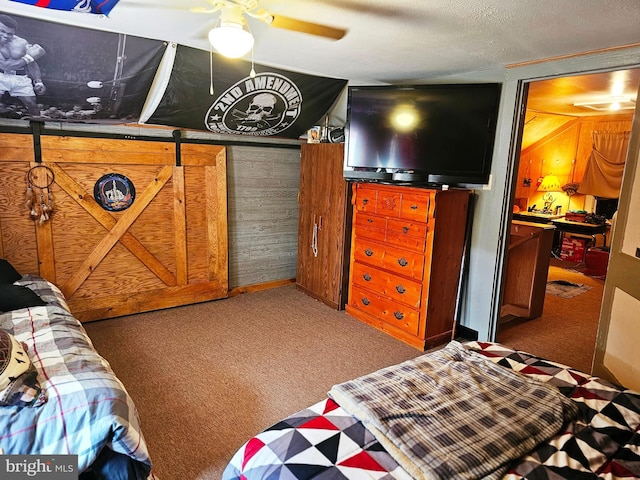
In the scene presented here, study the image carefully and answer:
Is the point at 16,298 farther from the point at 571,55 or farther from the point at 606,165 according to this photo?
the point at 606,165

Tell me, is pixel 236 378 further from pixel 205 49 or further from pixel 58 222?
pixel 205 49

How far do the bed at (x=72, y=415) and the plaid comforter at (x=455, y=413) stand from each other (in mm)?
908

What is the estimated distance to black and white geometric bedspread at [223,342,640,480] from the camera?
124 centimetres

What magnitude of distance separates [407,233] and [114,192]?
2624 mm

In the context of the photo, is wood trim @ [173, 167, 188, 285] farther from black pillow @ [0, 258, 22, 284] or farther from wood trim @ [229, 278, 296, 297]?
black pillow @ [0, 258, 22, 284]

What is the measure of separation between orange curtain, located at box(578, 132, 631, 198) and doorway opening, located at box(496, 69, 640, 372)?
0.05 m

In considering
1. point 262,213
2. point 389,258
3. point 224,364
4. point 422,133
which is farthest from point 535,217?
point 224,364

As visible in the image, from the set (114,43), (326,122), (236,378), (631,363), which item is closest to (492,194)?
(631,363)

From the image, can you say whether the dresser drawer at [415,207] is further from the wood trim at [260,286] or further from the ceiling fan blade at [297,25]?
the wood trim at [260,286]

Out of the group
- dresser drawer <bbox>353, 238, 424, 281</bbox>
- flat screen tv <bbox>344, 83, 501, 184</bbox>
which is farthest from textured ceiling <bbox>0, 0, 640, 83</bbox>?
dresser drawer <bbox>353, 238, 424, 281</bbox>

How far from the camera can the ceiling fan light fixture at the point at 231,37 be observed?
1.83 m

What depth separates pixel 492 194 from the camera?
339 centimetres

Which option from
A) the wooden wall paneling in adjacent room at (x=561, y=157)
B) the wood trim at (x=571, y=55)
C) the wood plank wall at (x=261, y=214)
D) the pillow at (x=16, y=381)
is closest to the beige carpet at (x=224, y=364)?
the wood plank wall at (x=261, y=214)

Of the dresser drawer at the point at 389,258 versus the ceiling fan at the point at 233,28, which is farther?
the dresser drawer at the point at 389,258
